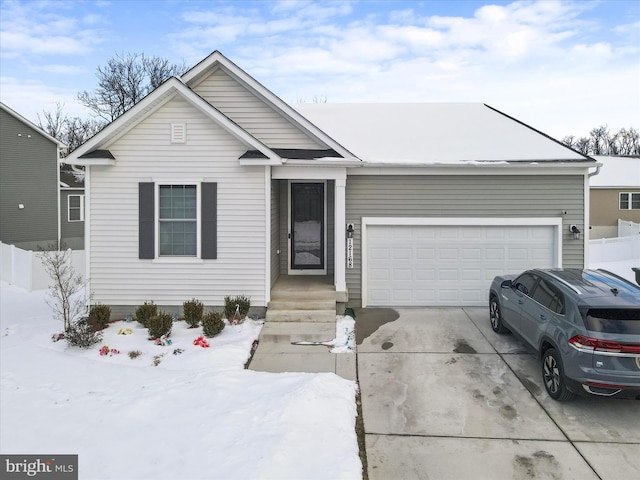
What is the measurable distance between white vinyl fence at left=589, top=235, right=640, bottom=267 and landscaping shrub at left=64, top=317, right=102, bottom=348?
64.6 feet

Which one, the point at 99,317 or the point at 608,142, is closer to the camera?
the point at 99,317

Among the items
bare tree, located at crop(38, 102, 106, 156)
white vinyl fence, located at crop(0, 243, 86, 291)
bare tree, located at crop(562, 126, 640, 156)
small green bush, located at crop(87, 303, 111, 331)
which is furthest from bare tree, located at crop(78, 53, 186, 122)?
bare tree, located at crop(562, 126, 640, 156)

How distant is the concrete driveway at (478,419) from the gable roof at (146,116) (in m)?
4.86

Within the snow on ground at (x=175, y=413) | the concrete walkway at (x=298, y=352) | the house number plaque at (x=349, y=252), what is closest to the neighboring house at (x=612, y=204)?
the house number plaque at (x=349, y=252)

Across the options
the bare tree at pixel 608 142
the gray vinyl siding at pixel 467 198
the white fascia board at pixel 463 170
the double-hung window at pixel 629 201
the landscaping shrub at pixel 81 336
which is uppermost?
the bare tree at pixel 608 142

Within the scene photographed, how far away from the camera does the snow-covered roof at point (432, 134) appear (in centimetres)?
1018

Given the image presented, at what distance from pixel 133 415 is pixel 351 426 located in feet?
8.85

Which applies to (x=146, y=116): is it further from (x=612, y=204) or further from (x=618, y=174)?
(x=618, y=174)

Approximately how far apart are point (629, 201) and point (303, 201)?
79.2 feet

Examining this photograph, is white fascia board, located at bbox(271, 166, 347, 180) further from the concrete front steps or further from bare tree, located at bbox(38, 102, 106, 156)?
bare tree, located at bbox(38, 102, 106, 156)

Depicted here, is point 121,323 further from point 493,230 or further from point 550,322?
point 493,230

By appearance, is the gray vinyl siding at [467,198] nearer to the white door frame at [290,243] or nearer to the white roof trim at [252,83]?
the white door frame at [290,243]

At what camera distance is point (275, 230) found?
34.4 feet

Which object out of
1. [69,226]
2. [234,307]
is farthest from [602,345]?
[69,226]
